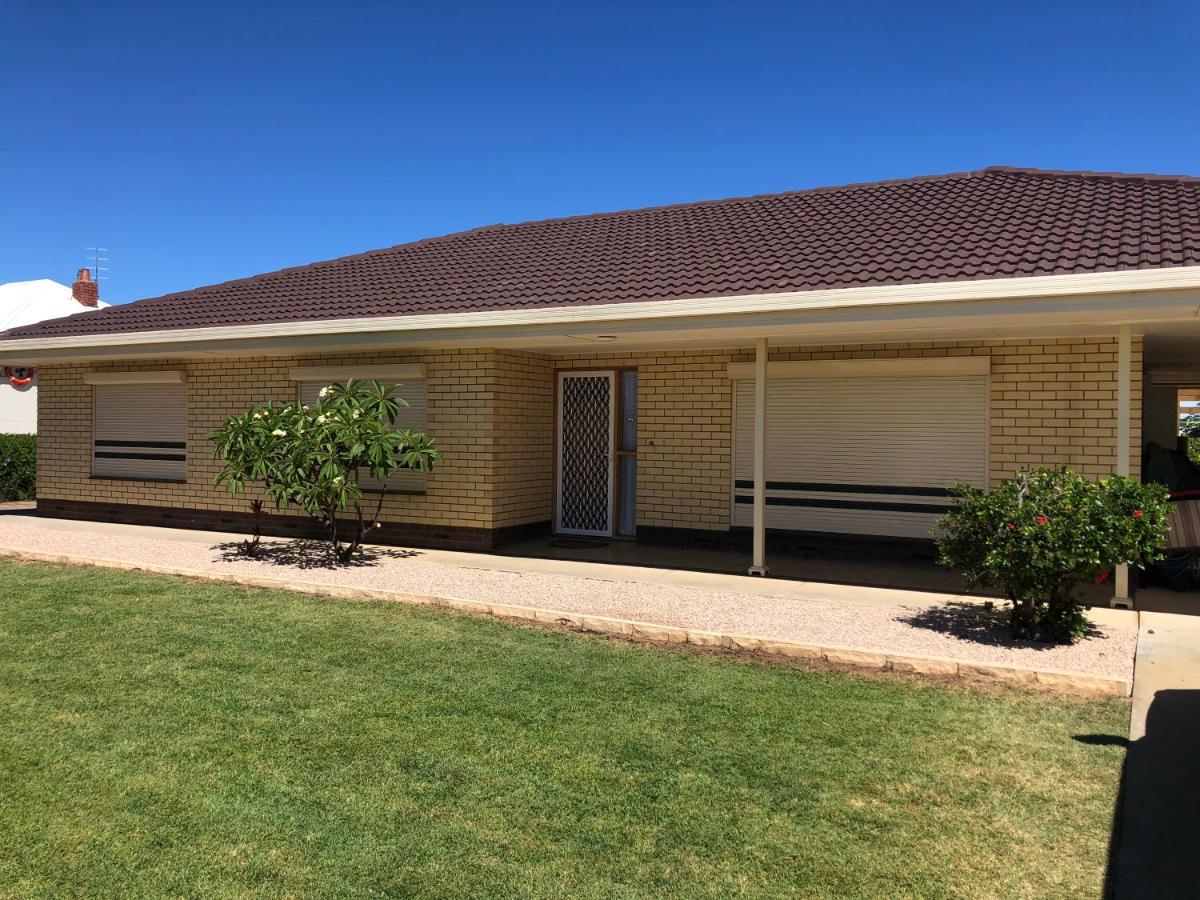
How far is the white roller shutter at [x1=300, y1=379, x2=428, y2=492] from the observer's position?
11562 mm

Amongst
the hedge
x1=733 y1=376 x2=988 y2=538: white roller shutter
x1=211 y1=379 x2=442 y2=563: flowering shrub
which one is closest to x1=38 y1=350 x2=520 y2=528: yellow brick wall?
x1=211 y1=379 x2=442 y2=563: flowering shrub

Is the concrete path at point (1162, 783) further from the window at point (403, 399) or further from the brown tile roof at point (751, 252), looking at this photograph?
the window at point (403, 399)

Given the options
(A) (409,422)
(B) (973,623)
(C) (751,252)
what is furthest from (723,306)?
(A) (409,422)

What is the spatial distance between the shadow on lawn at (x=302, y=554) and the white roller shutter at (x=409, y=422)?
0.89 metres

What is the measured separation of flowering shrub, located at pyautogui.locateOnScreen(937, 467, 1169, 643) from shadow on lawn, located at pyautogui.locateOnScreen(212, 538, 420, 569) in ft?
20.7

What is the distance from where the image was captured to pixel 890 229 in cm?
1031

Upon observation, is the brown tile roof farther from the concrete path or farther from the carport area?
the concrete path

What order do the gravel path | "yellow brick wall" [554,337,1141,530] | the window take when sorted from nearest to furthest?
the gravel path < "yellow brick wall" [554,337,1141,530] < the window

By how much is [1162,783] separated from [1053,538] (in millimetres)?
2289

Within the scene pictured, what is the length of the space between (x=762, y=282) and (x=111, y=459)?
1105cm

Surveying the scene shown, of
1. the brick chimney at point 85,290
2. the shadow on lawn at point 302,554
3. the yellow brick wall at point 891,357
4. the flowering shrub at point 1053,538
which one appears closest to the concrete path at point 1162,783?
the flowering shrub at point 1053,538

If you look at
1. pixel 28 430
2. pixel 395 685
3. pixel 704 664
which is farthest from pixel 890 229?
pixel 28 430

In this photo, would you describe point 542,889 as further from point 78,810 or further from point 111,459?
point 111,459

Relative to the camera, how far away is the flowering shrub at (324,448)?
9820mm
